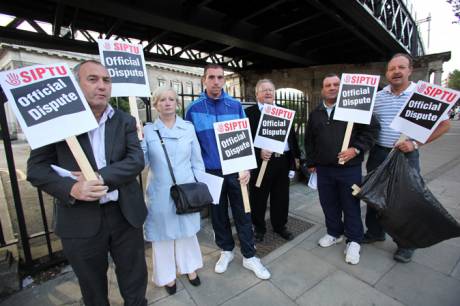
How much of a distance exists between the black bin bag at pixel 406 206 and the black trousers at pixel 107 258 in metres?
2.19

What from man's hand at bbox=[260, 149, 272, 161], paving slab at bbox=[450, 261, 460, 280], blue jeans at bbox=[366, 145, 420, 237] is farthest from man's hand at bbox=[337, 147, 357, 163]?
paving slab at bbox=[450, 261, 460, 280]

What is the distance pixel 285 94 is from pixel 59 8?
564 cm

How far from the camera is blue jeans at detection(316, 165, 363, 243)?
2.75 m

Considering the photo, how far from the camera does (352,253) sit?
2.75 metres

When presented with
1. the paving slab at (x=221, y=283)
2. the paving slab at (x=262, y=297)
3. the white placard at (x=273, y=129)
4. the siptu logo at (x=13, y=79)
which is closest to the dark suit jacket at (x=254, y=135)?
the white placard at (x=273, y=129)

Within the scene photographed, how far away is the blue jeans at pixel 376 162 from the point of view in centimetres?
261

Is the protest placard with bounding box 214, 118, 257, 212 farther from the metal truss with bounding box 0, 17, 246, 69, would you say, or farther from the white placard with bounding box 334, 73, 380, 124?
the metal truss with bounding box 0, 17, 246, 69

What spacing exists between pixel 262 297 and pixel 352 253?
1.17 metres

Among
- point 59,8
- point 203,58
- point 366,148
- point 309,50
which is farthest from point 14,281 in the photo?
point 309,50

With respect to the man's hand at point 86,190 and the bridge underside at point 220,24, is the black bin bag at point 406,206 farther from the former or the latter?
the bridge underside at point 220,24

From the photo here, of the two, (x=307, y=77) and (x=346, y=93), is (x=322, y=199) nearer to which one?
(x=346, y=93)

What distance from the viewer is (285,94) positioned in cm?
483

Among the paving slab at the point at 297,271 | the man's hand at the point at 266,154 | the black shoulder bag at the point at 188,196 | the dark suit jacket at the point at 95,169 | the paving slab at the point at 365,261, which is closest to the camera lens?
the dark suit jacket at the point at 95,169

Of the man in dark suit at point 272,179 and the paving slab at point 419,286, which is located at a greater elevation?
the man in dark suit at point 272,179
